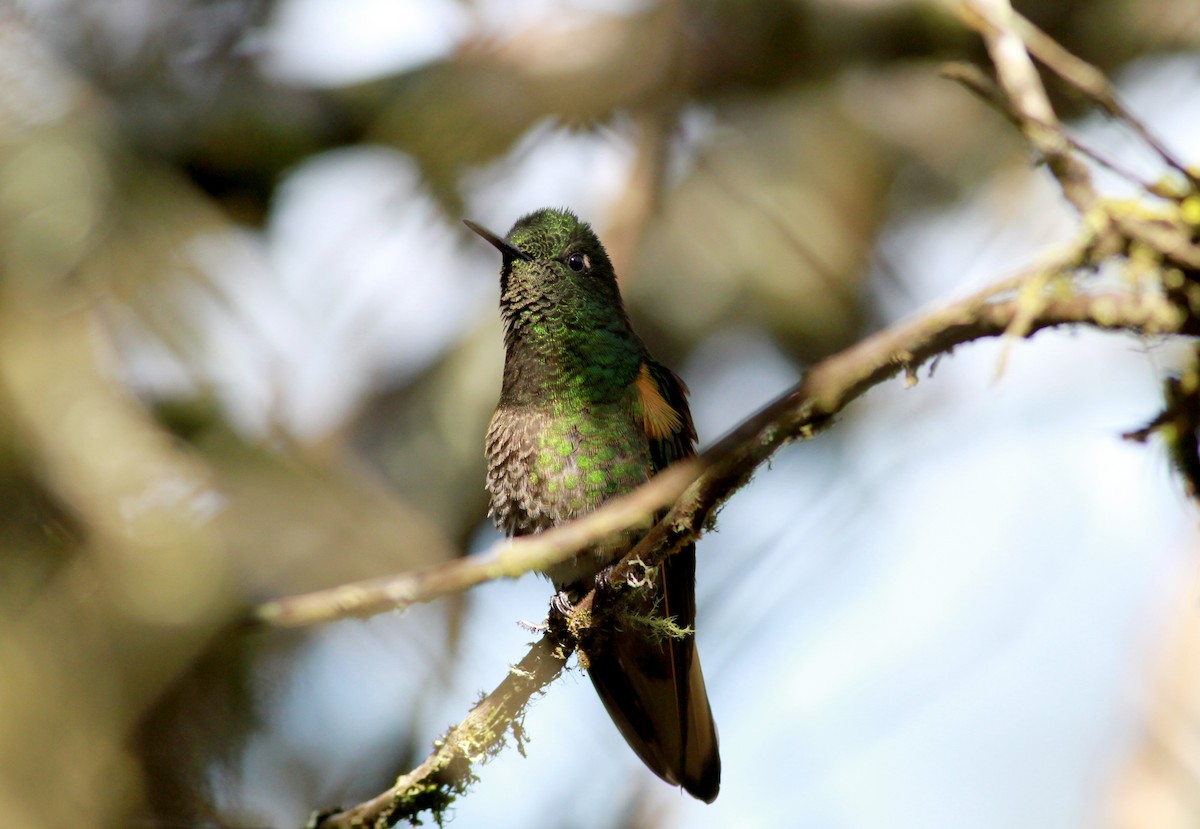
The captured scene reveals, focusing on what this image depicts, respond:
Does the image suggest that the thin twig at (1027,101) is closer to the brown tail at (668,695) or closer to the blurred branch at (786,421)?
the blurred branch at (786,421)

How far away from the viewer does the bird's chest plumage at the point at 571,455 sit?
371 centimetres

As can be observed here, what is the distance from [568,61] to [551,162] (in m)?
0.68

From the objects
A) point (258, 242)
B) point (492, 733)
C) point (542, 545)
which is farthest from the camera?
point (258, 242)

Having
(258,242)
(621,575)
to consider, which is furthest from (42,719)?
(258,242)

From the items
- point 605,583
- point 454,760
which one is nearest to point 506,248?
point 605,583

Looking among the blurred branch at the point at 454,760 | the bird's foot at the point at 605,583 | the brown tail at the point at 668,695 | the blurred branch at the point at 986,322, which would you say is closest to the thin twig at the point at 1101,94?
the blurred branch at the point at 986,322

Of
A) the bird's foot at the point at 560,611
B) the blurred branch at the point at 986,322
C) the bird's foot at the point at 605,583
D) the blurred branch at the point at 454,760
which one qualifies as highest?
the bird's foot at the point at 560,611

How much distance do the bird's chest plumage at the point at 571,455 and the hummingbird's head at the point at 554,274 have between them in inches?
13.0

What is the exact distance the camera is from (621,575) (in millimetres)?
2615

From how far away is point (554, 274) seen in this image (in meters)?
3.88

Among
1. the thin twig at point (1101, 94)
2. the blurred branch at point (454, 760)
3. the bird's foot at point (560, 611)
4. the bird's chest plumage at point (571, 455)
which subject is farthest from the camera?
Result: the bird's chest plumage at point (571, 455)

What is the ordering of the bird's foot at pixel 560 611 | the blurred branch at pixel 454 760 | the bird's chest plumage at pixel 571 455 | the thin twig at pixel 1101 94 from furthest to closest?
1. the bird's chest plumage at pixel 571 455
2. the bird's foot at pixel 560 611
3. the blurred branch at pixel 454 760
4. the thin twig at pixel 1101 94

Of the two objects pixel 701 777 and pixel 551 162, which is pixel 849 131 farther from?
pixel 701 777

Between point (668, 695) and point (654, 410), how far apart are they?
3.46 feet
